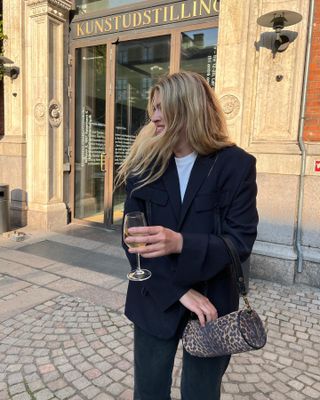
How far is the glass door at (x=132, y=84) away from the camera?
20.7 ft

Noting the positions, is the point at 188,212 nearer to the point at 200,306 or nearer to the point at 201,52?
the point at 200,306

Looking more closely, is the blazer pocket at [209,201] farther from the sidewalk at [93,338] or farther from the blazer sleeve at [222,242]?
the sidewalk at [93,338]

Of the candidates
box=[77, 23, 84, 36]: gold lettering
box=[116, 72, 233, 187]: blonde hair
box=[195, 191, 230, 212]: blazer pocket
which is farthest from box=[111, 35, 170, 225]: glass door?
box=[195, 191, 230, 212]: blazer pocket

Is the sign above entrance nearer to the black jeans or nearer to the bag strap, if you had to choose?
the bag strap

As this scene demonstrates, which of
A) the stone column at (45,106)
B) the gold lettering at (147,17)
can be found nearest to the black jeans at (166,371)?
the stone column at (45,106)

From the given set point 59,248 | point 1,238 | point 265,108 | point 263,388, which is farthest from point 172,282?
point 1,238

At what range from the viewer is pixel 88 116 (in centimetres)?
718

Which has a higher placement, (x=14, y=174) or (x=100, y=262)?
(x=14, y=174)

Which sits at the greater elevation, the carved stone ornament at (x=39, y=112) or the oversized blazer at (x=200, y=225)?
the carved stone ornament at (x=39, y=112)

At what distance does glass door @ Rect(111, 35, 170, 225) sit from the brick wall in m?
2.56

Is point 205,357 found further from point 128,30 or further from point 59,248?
point 128,30

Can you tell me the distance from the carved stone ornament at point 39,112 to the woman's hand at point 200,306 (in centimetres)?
609

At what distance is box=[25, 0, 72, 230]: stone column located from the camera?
6574 mm

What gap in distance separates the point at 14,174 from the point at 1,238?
148 cm
